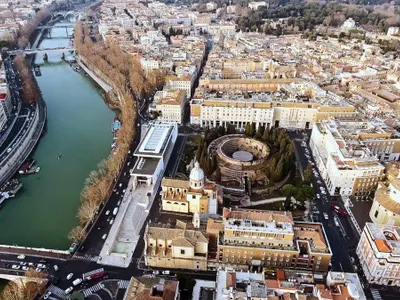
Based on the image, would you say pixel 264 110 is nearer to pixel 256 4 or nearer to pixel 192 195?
pixel 192 195

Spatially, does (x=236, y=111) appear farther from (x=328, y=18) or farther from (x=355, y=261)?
(x=328, y=18)

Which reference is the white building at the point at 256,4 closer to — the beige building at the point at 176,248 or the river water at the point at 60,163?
the river water at the point at 60,163

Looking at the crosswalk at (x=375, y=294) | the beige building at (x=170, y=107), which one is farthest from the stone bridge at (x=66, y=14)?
the crosswalk at (x=375, y=294)

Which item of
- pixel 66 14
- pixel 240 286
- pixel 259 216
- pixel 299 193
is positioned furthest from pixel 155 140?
pixel 66 14

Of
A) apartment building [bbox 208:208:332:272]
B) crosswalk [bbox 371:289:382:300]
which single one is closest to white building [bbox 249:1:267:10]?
apartment building [bbox 208:208:332:272]

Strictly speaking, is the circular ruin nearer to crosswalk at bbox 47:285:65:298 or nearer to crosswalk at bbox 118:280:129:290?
crosswalk at bbox 118:280:129:290

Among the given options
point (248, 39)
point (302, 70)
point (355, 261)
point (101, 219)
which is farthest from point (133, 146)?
point (248, 39)

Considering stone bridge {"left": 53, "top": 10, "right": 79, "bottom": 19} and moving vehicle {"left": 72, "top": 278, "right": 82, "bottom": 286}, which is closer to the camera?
moving vehicle {"left": 72, "top": 278, "right": 82, "bottom": 286}
